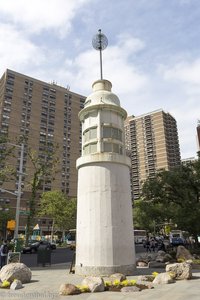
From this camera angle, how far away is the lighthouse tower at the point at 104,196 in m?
13.1

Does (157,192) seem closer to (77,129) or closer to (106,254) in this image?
(106,254)

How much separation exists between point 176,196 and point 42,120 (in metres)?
76.8

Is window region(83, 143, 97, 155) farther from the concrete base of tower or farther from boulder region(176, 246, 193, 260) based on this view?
boulder region(176, 246, 193, 260)

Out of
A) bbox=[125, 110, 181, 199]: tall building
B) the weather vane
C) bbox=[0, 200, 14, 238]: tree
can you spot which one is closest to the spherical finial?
the weather vane

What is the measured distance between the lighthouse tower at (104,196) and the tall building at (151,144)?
11572 cm

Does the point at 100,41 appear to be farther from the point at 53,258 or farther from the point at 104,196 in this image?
the point at 53,258

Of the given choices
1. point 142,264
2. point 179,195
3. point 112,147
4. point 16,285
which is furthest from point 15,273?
point 179,195

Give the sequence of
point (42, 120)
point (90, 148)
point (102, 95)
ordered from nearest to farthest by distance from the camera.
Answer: point (90, 148)
point (102, 95)
point (42, 120)

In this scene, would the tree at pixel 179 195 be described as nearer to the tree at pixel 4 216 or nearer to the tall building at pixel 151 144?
the tree at pixel 4 216

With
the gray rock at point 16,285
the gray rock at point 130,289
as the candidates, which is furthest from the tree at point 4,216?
the gray rock at point 130,289

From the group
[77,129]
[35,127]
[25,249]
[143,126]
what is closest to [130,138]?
[143,126]

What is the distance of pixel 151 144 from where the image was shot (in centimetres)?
14312

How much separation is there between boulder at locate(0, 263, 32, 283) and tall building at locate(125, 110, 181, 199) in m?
119

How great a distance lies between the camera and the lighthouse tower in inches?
517
